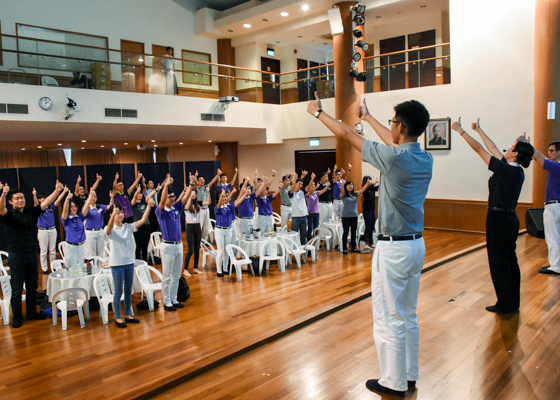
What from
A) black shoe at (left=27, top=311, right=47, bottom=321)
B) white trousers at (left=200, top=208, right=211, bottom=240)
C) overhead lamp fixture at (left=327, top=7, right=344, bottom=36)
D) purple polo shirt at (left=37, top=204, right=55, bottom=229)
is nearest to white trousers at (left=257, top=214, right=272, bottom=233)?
white trousers at (left=200, top=208, right=211, bottom=240)

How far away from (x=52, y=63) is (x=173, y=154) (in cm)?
911

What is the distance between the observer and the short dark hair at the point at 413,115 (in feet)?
8.18

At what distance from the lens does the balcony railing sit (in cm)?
966

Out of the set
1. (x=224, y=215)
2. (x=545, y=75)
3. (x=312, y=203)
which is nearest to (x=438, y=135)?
(x=545, y=75)

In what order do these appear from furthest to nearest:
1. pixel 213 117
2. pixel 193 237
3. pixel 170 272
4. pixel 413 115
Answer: pixel 213 117, pixel 193 237, pixel 170 272, pixel 413 115

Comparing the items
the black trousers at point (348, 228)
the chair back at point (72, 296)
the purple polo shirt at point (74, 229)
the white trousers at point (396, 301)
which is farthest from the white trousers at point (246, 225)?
the white trousers at point (396, 301)

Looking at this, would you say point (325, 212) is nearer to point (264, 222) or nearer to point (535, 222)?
point (264, 222)

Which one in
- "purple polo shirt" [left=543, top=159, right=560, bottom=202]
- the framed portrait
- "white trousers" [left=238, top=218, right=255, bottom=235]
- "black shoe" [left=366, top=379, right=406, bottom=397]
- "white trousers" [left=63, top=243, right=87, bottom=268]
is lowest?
"black shoe" [left=366, top=379, right=406, bottom=397]

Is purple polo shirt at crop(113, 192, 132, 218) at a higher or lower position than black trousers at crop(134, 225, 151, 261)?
higher

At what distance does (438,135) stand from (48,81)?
32.5 feet

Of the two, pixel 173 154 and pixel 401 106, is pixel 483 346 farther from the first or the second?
pixel 173 154

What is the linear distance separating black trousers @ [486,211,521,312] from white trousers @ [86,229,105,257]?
21.0 ft

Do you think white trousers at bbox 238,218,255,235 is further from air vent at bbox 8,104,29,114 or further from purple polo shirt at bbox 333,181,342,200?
air vent at bbox 8,104,29,114

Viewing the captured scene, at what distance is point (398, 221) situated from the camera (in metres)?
2.52
